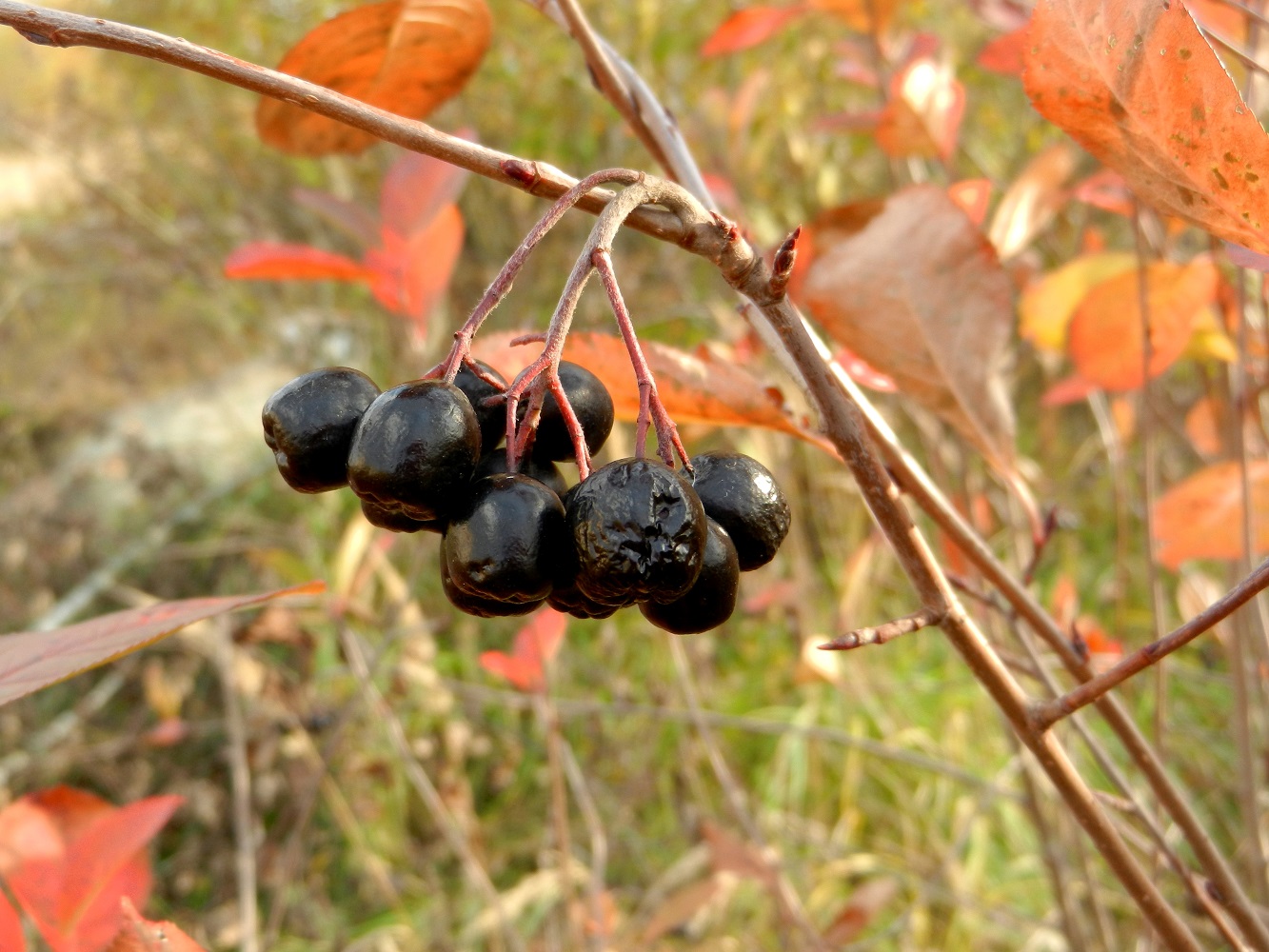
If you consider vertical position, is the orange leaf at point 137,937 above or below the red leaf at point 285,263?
below

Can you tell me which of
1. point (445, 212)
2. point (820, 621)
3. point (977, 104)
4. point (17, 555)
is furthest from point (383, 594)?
point (977, 104)

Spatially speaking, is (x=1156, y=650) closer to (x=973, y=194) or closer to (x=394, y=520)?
(x=394, y=520)

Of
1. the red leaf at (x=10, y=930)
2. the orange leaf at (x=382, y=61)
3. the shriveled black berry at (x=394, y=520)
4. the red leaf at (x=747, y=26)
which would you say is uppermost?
the red leaf at (x=747, y=26)

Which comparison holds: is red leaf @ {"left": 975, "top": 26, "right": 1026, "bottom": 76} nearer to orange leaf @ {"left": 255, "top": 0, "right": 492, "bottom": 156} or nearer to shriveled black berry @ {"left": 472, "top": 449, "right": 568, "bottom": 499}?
orange leaf @ {"left": 255, "top": 0, "right": 492, "bottom": 156}

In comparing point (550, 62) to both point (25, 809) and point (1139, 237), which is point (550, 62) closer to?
point (1139, 237)

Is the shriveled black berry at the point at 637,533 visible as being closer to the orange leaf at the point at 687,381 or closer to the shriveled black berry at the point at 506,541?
the shriveled black berry at the point at 506,541

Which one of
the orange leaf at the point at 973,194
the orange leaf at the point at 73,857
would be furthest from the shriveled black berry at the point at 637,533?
the orange leaf at the point at 973,194

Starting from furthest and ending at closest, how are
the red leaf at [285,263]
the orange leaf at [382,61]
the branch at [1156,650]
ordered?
the red leaf at [285,263]
the orange leaf at [382,61]
the branch at [1156,650]

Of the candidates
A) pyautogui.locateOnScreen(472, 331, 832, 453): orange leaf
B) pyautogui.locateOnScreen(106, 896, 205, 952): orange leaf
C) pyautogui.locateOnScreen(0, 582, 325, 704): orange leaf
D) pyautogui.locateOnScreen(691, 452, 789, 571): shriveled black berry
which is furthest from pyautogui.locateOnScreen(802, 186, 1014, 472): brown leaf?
pyautogui.locateOnScreen(106, 896, 205, 952): orange leaf
